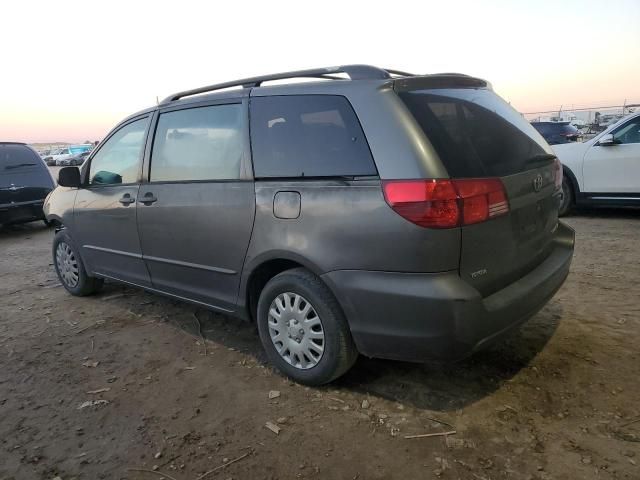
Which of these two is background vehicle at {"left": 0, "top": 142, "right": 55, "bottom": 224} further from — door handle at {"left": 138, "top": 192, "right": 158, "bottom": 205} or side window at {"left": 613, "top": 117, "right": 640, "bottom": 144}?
side window at {"left": 613, "top": 117, "right": 640, "bottom": 144}

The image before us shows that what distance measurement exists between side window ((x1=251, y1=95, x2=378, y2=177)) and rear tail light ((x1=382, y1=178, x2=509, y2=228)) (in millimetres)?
197

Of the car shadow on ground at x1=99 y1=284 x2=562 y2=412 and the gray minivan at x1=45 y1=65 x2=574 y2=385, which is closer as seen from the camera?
the gray minivan at x1=45 y1=65 x2=574 y2=385

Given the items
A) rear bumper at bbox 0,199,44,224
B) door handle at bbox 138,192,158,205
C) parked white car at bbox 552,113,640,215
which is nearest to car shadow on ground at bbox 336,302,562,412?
door handle at bbox 138,192,158,205

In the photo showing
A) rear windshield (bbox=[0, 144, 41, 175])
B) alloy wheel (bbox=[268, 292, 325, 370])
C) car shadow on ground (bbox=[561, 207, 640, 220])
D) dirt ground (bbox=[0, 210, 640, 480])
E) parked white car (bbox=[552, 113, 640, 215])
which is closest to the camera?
dirt ground (bbox=[0, 210, 640, 480])

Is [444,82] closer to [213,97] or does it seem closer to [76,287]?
[213,97]

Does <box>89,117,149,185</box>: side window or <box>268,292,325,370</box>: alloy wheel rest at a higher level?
<box>89,117,149,185</box>: side window

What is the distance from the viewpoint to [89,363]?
3.54 metres

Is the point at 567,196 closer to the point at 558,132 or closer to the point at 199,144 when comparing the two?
the point at 199,144

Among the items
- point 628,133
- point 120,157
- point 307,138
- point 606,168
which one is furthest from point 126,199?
point 628,133

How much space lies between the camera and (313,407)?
2816 millimetres

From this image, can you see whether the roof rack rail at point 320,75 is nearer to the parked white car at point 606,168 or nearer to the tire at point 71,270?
the tire at point 71,270

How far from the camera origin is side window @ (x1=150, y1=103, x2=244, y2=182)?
3293 mm

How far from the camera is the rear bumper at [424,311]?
2.39 m

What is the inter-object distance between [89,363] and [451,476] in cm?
258
